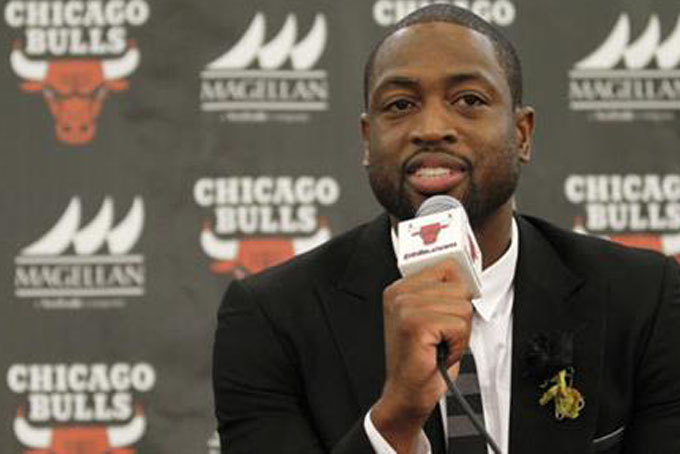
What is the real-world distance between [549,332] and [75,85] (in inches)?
68.0

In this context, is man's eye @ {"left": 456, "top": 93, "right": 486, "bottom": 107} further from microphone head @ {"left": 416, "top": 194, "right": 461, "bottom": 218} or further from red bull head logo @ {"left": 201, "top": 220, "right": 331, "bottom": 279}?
red bull head logo @ {"left": 201, "top": 220, "right": 331, "bottom": 279}

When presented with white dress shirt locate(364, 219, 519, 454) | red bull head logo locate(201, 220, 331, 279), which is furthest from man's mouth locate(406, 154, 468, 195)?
red bull head logo locate(201, 220, 331, 279)

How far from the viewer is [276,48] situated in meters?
3.09

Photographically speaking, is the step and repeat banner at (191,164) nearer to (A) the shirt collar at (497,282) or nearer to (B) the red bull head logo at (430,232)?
(A) the shirt collar at (497,282)

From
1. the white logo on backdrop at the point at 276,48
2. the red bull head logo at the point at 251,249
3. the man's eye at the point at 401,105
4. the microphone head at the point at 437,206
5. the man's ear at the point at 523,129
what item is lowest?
the red bull head logo at the point at 251,249

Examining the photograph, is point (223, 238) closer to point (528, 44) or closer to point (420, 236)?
point (528, 44)

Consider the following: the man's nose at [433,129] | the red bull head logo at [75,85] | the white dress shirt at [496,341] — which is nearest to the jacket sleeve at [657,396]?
the white dress shirt at [496,341]

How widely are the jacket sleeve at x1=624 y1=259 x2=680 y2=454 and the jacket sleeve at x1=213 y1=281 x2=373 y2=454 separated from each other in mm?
385

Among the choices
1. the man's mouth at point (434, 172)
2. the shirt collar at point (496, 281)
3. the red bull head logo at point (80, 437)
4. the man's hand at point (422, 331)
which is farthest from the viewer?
the red bull head logo at point (80, 437)

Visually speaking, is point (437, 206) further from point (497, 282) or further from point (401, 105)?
point (497, 282)

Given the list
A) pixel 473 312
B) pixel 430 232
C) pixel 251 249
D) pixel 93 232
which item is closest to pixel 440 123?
pixel 473 312

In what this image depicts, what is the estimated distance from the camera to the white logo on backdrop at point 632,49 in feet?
10.2

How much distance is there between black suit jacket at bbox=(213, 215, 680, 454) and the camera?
164 cm

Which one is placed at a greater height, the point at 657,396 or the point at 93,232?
the point at 93,232
